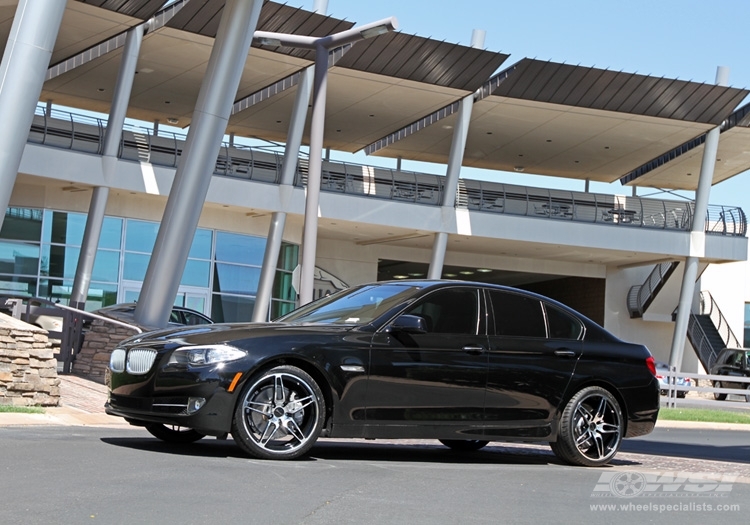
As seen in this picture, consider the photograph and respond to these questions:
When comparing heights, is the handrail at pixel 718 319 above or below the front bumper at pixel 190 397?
above

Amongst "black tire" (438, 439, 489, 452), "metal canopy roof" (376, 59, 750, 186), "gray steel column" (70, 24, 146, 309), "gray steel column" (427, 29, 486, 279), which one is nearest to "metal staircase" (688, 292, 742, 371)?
"metal canopy roof" (376, 59, 750, 186)

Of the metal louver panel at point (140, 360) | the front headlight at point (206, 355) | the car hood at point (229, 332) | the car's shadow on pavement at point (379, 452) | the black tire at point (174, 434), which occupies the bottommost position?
the car's shadow on pavement at point (379, 452)

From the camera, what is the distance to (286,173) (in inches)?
1412

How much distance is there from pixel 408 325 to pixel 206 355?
1.59 m

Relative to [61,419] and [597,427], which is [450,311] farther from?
[61,419]

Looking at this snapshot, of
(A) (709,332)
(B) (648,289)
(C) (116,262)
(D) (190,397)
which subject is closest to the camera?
(D) (190,397)

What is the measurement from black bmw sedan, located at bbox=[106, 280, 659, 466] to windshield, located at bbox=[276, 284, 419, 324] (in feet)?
0.06

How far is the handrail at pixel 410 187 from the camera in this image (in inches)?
1283

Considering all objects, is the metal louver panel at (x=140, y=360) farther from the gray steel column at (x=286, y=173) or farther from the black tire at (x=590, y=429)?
the gray steel column at (x=286, y=173)

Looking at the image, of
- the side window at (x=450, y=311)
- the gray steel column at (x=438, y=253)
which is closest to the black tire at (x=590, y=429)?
the side window at (x=450, y=311)

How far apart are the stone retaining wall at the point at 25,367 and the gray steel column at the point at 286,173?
76.7 ft

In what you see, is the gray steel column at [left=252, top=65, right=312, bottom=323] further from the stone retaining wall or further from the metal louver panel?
the metal louver panel

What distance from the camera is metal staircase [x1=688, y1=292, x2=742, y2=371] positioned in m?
46.6
